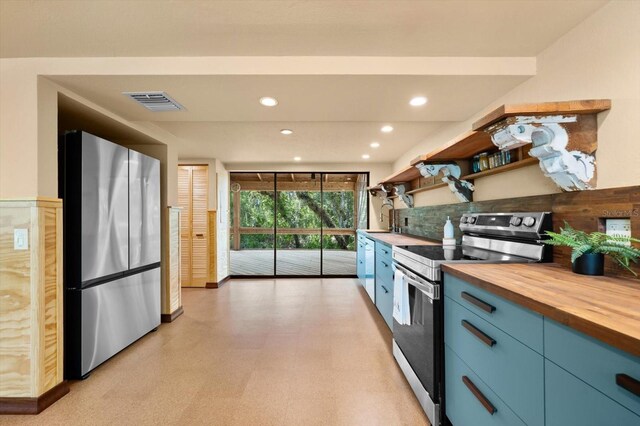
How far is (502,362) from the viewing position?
3.82ft

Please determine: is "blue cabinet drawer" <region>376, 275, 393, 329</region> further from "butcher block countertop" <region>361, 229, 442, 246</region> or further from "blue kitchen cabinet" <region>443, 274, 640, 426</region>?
"blue kitchen cabinet" <region>443, 274, 640, 426</region>

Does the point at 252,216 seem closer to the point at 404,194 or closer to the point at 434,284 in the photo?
the point at 404,194

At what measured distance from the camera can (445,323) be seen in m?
1.66

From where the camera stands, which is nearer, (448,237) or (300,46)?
(300,46)

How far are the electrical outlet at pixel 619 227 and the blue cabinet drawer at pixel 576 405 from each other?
80cm

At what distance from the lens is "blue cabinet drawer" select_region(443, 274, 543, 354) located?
100 centimetres

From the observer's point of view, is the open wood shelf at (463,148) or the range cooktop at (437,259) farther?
the open wood shelf at (463,148)

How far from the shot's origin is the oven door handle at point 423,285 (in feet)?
5.55

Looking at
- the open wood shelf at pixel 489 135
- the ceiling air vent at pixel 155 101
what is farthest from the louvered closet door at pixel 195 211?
the open wood shelf at pixel 489 135

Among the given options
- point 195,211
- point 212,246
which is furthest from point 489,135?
point 195,211

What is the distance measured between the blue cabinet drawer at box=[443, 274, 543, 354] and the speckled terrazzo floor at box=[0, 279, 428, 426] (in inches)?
36.9

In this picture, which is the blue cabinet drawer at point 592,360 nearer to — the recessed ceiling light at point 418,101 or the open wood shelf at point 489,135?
the open wood shelf at point 489,135

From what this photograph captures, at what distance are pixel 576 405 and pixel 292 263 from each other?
6509 millimetres

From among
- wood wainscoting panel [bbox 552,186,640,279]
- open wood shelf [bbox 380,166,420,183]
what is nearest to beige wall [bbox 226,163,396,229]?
open wood shelf [bbox 380,166,420,183]
